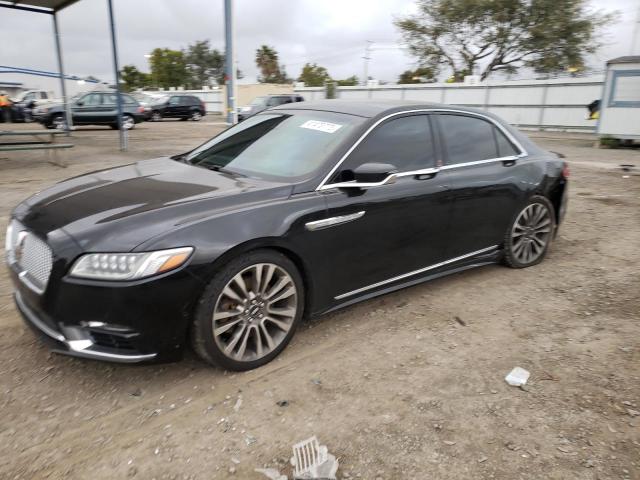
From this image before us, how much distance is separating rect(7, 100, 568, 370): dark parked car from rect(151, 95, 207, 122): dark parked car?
2871 cm

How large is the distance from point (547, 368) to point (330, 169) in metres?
1.86

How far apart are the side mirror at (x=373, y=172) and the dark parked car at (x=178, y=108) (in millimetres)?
29930

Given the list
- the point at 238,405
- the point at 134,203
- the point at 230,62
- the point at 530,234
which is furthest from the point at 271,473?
the point at 230,62

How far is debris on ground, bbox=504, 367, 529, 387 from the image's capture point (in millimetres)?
2909

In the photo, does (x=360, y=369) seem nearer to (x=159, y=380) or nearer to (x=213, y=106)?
(x=159, y=380)

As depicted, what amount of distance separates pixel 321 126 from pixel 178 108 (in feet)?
97.1

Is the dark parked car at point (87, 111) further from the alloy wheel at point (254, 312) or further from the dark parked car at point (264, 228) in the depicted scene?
the alloy wheel at point (254, 312)

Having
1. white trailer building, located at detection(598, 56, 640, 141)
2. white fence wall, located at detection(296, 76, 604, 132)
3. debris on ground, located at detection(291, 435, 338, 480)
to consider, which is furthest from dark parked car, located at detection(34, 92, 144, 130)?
debris on ground, located at detection(291, 435, 338, 480)

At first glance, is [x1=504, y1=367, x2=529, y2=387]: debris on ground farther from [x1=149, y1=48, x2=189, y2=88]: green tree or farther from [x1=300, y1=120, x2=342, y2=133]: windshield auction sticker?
[x1=149, y1=48, x2=189, y2=88]: green tree

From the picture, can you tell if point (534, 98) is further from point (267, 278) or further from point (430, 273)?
A: point (267, 278)

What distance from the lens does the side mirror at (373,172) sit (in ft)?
10.3

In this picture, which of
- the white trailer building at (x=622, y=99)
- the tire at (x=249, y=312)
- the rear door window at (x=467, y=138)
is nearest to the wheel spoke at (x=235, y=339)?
the tire at (x=249, y=312)

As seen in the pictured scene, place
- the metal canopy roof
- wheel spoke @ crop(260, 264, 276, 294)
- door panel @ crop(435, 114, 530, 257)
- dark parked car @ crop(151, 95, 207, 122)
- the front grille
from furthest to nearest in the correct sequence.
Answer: dark parked car @ crop(151, 95, 207, 122), the metal canopy roof, door panel @ crop(435, 114, 530, 257), wheel spoke @ crop(260, 264, 276, 294), the front grille

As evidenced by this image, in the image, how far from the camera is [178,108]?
3084cm
